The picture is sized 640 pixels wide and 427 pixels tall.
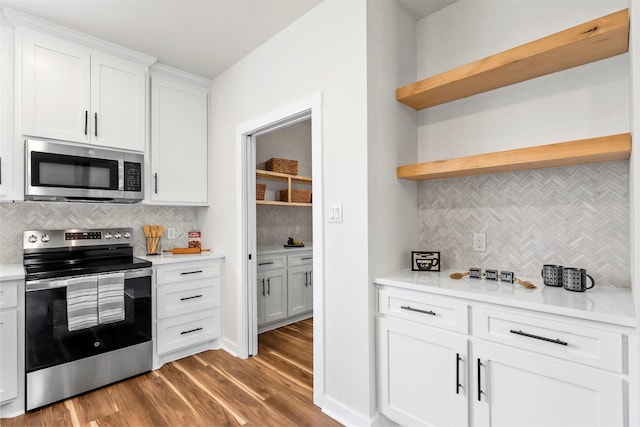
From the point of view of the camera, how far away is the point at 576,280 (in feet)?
5.01

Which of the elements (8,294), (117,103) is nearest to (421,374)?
(8,294)

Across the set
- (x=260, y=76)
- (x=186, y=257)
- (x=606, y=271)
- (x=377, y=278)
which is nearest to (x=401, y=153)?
(x=377, y=278)

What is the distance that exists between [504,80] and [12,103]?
330 cm

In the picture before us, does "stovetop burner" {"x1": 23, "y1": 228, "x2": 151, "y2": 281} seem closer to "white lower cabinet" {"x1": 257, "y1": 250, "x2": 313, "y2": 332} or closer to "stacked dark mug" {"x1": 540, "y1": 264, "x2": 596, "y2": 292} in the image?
"white lower cabinet" {"x1": 257, "y1": 250, "x2": 313, "y2": 332}

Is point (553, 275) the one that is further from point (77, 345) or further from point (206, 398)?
point (77, 345)

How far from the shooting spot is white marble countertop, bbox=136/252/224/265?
280cm

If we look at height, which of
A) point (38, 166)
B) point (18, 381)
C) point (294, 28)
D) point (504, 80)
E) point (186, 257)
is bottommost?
point (18, 381)

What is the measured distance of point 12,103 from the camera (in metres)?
2.34

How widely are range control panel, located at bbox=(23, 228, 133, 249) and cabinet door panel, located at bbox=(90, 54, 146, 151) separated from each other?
78 centimetres

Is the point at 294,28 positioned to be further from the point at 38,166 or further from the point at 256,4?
the point at 38,166

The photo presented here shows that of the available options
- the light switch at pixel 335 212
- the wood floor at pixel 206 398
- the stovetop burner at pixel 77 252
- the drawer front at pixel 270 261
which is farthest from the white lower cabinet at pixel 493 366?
the stovetop burner at pixel 77 252

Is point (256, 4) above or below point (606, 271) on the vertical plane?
above

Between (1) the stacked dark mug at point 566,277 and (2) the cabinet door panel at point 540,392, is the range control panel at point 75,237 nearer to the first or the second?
(2) the cabinet door panel at point 540,392

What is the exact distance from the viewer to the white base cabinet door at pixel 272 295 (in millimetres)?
3455
